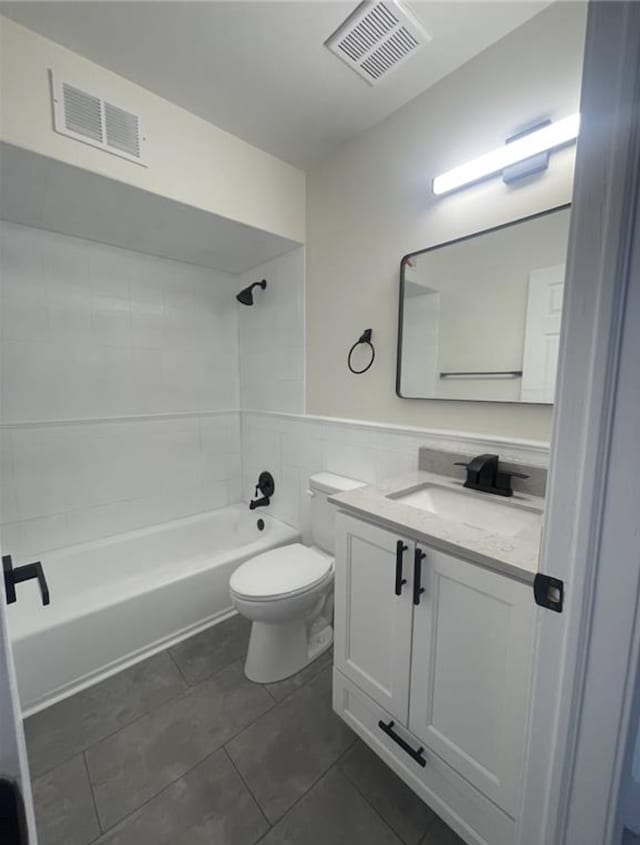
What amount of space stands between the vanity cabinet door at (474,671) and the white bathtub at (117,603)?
1200mm

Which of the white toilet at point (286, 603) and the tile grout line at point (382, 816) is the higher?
the white toilet at point (286, 603)

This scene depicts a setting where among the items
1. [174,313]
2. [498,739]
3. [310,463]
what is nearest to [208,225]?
[174,313]

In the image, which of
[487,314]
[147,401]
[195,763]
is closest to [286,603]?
[195,763]

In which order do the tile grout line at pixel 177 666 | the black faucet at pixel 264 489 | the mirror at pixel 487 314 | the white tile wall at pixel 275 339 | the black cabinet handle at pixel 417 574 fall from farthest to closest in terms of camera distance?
the black faucet at pixel 264 489 < the white tile wall at pixel 275 339 < the tile grout line at pixel 177 666 < the mirror at pixel 487 314 < the black cabinet handle at pixel 417 574

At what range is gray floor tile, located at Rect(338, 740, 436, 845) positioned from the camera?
101cm

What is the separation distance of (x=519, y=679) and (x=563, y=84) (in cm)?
172

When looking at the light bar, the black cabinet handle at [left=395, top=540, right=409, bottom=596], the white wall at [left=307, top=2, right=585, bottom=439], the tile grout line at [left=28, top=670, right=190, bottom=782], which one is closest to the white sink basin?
the black cabinet handle at [left=395, top=540, right=409, bottom=596]

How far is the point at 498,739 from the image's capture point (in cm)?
84

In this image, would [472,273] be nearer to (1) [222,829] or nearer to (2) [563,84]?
(2) [563,84]

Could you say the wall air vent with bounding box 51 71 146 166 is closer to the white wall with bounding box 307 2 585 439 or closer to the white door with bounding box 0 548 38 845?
the white wall with bounding box 307 2 585 439

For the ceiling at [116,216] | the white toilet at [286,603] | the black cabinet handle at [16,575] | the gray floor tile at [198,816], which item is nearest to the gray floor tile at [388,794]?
the gray floor tile at [198,816]

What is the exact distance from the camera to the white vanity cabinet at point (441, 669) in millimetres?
815

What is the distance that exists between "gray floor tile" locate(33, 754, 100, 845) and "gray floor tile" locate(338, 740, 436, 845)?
77cm

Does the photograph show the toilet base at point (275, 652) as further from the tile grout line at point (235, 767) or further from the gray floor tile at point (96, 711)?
the gray floor tile at point (96, 711)
